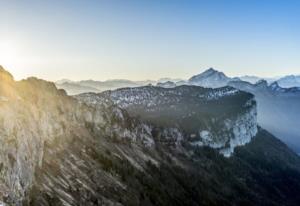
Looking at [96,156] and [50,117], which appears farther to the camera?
[96,156]

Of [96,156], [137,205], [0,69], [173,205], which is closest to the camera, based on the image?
[0,69]

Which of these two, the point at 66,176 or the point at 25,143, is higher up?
the point at 25,143

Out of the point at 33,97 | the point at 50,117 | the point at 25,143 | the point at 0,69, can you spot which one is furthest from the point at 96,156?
the point at 25,143

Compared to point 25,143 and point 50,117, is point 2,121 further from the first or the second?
point 50,117

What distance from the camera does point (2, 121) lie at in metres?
98.6

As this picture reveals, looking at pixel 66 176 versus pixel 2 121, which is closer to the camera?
pixel 2 121

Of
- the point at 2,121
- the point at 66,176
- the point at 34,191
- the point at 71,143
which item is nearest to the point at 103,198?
the point at 66,176

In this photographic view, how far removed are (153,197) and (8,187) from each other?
345ft

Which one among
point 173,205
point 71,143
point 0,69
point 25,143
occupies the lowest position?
point 173,205

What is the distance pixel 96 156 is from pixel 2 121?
84019 mm

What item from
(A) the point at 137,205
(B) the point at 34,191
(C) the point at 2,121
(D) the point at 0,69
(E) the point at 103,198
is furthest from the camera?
(A) the point at 137,205

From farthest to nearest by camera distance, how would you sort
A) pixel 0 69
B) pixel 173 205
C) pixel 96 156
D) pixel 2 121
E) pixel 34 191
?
pixel 173 205
pixel 96 156
pixel 0 69
pixel 34 191
pixel 2 121

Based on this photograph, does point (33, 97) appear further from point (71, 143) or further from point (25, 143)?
point (25, 143)

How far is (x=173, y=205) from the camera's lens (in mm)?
192625
